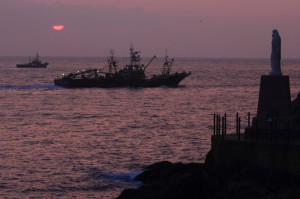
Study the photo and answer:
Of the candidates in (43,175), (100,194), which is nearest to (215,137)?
(100,194)

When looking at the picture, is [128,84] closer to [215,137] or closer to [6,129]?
[6,129]

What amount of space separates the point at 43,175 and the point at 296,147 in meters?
13.4

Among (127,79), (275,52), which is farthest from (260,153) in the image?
(127,79)

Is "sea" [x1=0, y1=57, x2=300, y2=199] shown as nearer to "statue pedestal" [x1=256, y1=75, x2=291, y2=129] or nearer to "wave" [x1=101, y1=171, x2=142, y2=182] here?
"wave" [x1=101, y1=171, x2=142, y2=182]

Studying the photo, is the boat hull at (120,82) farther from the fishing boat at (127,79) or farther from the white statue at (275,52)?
the white statue at (275,52)

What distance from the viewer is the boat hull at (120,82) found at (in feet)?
348

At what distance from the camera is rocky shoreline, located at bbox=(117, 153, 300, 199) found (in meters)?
17.5

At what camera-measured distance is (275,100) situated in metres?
22.3

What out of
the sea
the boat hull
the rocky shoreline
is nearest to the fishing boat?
the boat hull

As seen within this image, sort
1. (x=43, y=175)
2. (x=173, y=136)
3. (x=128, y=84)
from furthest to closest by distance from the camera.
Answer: (x=128, y=84)
(x=173, y=136)
(x=43, y=175)

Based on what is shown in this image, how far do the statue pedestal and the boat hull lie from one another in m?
82.8

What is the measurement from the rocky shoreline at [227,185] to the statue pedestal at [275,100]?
2.39 meters

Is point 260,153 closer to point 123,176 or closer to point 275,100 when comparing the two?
point 275,100

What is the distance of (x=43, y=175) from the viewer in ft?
98.5
